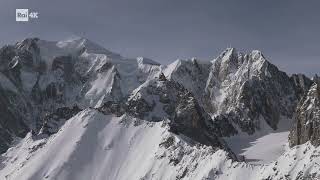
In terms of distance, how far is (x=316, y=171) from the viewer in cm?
16888

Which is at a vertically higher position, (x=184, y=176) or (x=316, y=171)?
(x=316, y=171)

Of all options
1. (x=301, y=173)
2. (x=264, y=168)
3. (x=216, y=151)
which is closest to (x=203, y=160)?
(x=216, y=151)

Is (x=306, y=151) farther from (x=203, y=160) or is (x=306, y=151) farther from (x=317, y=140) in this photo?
(x=203, y=160)

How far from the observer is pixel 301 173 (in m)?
171

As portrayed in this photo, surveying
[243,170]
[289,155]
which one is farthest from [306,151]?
[243,170]

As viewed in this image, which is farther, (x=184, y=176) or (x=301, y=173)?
(x=184, y=176)

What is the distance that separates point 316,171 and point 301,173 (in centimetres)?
393

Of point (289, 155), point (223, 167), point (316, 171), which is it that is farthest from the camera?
point (223, 167)

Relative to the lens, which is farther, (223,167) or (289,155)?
(223,167)

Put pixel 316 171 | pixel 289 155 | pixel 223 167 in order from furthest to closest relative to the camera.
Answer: pixel 223 167, pixel 289 155, pixel 316 171

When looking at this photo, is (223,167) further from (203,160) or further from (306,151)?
(306,151)

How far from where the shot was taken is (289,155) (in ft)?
590

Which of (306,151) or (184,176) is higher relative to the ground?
(306,151)

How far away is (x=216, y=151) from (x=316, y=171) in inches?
1456
